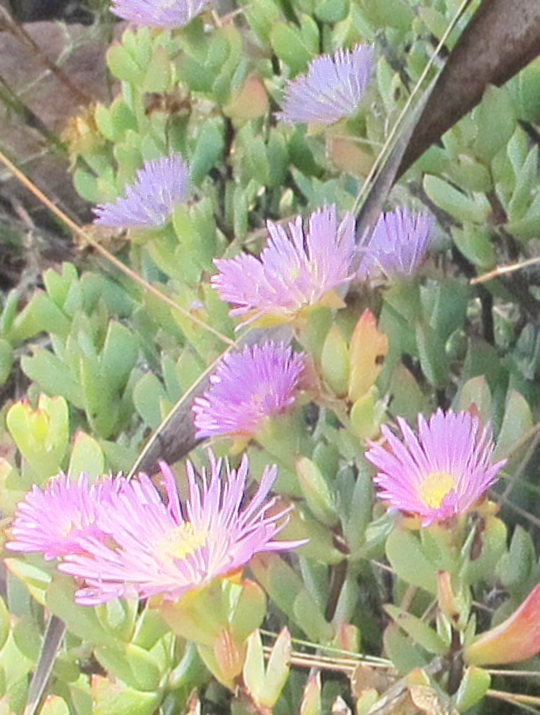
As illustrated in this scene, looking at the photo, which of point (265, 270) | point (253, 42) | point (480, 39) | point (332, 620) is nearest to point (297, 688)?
point (332, 620)

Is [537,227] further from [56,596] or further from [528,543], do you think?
[56,596]

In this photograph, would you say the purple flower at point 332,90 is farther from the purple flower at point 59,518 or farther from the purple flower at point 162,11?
the purple flower at point 59,518

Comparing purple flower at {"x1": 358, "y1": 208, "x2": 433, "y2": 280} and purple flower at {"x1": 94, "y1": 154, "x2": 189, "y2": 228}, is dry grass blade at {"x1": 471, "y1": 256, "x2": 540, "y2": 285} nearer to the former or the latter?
purple flower at {"x1": 358, "y1": 208, "x2": 433, "y2": 280}

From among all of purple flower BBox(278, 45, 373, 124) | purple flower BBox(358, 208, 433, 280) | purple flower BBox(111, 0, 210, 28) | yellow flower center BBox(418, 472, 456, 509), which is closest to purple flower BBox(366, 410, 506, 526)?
yellow flower center BBox(418, 472, 456, 509)

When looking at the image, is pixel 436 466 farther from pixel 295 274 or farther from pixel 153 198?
pixel 153 198

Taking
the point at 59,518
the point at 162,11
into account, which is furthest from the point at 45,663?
the point at 162,11
